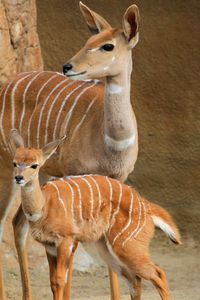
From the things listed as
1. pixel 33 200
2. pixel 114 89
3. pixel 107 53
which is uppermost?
pixel 107 53

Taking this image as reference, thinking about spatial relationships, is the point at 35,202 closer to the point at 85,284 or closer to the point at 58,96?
the point at 58,96

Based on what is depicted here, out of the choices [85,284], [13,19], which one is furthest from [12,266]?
[13,19]

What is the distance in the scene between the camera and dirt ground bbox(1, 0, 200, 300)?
7227 millimetres

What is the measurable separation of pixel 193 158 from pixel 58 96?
62.8 inches

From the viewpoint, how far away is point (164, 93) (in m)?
7.34

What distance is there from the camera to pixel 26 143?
6.00 meters

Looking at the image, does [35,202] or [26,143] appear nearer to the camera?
[35,202]

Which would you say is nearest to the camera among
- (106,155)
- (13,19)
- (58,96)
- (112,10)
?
(106,155)

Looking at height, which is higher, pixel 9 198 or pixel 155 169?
pixel 9 198

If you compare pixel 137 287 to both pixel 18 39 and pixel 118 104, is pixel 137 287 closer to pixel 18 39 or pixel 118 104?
pixel 118 104

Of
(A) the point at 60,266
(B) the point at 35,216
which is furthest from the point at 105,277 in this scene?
(B) the point at 35,216

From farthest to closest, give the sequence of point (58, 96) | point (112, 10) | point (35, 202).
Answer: point (112, 10)
point (58, 96)
point (35, 202)

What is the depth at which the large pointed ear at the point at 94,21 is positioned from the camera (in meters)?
5.65

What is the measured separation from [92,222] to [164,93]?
214cm
